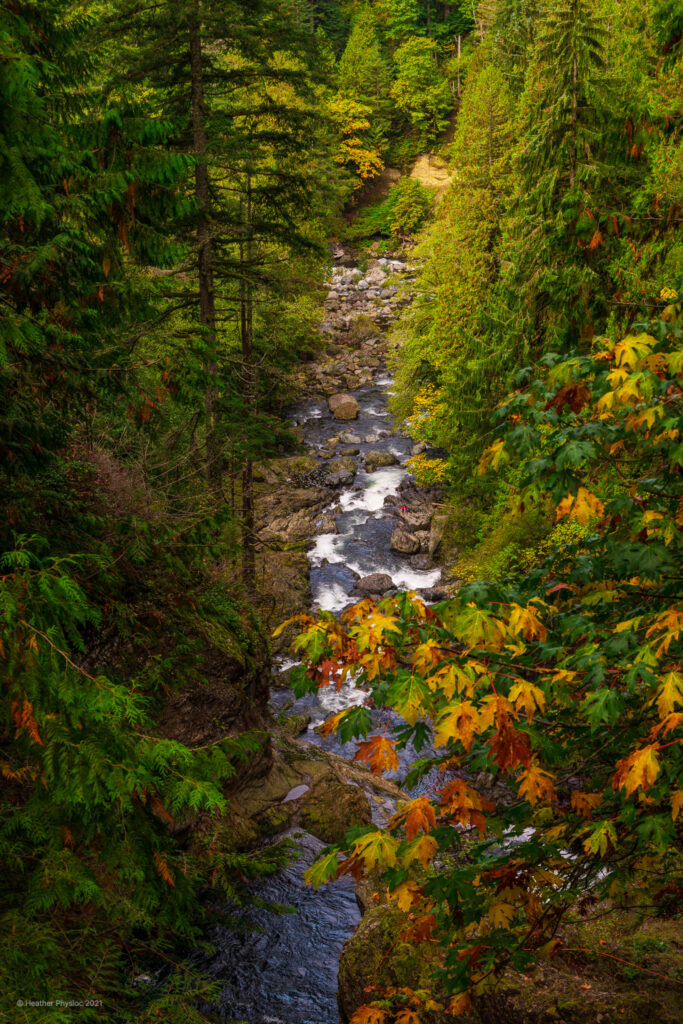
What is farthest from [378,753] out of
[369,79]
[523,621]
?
[369,79]

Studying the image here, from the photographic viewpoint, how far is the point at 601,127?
14734mm

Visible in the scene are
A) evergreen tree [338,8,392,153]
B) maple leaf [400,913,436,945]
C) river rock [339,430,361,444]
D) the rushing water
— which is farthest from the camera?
evergreen tree [338,8,392,153]

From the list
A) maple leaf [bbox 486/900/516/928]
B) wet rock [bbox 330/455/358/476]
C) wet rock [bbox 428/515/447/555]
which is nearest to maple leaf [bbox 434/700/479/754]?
maple leaf [bbox 486/900/516/928]

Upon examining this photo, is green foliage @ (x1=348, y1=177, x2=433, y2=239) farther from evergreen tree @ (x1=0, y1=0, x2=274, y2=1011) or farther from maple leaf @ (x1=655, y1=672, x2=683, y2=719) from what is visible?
maple leaf @ (x1=655, y1=672, x2=683, y2=719)

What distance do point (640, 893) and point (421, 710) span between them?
8.46 feet

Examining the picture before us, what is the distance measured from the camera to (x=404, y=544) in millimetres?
21094

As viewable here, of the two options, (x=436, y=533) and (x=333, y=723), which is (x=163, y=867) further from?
(x=436, y=533)

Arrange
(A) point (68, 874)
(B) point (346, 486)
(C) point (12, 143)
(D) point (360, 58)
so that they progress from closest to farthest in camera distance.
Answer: (A) point (68, 874)
(C) point (12, 143)
(B) point (346, 486)
(D) point (360, 58)

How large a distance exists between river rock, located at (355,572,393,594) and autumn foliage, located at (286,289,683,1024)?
15.0 meters

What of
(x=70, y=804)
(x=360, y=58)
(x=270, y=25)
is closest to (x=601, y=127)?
(x=270, y=25)

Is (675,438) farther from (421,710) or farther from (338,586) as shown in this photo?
(338,586)

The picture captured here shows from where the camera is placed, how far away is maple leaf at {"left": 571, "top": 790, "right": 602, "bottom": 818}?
10.8 ft

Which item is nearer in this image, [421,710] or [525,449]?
[421,710]

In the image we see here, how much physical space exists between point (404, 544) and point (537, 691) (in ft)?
59.7
